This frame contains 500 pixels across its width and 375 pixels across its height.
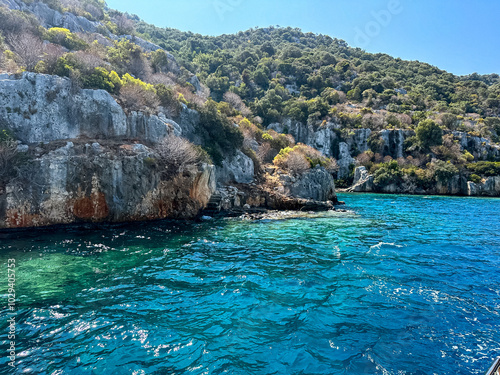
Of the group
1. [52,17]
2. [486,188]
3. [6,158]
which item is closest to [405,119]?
[486,188]

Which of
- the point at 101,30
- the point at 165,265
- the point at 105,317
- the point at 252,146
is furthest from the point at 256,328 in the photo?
the point at 101,30

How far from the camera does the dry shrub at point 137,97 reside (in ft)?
70.7

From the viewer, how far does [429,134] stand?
50875mm

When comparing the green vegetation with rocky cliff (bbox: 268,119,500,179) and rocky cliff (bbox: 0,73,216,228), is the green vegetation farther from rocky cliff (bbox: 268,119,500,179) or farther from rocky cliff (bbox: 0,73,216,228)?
rocky cliff (bbox: 0,73,216,228)

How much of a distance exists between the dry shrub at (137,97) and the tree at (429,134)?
49767 mm

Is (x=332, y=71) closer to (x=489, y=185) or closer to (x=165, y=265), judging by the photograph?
(x=489, y=185)

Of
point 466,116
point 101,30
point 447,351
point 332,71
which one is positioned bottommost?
point 447,351

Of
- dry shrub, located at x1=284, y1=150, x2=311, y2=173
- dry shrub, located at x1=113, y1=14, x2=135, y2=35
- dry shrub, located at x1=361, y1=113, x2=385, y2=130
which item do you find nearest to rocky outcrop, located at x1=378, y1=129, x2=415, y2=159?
dry shrub, located at x1=361, y1=113, x2=385, y2=130

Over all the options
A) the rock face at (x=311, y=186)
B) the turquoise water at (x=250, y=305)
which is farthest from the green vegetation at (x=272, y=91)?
the turquoise water at (x=250, y=305)

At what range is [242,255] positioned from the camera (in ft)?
38.4

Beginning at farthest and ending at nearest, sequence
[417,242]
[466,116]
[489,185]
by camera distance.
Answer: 1. [466,116]
2. [489,185]
3. [417,242]

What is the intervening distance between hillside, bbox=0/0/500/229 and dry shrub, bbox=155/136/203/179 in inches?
3.8

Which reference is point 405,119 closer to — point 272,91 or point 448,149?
point 448,149

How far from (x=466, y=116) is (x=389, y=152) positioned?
92.6 feet
